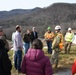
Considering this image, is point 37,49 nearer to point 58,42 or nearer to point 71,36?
point 58,42

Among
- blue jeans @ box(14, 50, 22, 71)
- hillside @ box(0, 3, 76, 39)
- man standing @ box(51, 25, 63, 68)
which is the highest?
man standing @ box(51, 25, 63, 68)

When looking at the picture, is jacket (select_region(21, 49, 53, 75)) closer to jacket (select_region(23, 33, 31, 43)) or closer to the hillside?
jacket (select_region(23, 33, 31, 43))

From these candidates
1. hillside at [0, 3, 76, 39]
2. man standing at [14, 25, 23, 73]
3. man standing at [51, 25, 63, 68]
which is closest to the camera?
man standing at [14, 25, 23, 73]

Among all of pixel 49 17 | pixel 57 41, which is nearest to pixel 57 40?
pixel 57 41

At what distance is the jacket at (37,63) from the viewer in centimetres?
588

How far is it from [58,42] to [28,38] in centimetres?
354

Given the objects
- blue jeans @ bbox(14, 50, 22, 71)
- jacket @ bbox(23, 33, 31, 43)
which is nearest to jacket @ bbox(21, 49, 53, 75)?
blue jeans @ bbox(14, 50, 22, 71)

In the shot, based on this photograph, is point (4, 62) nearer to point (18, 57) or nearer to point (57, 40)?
point (18, 57)

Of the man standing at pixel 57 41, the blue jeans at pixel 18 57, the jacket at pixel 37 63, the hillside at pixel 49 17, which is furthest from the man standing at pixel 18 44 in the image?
the hillside at pixel 49 17

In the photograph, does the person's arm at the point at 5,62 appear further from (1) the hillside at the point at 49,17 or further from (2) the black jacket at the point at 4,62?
(1) the hillside at the point at 49,17

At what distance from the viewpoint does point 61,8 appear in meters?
81.1

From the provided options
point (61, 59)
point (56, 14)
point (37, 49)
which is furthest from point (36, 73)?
point (56, 14)

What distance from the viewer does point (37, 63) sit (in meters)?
5.91

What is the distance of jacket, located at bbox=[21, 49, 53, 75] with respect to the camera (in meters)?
5.88
